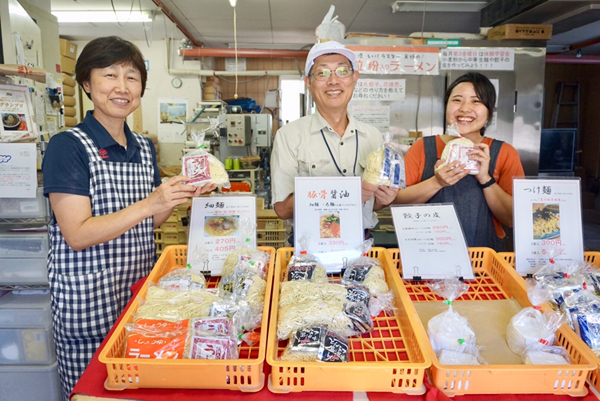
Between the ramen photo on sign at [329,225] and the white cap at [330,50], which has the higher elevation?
the white cap at [330,50]

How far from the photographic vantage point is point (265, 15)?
5805mm

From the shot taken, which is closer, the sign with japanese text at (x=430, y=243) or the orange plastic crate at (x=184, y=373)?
the orange plastic crate at (x=184, y=373)

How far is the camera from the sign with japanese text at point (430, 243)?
1359 millimetres

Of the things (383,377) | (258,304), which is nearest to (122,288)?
(258,304)

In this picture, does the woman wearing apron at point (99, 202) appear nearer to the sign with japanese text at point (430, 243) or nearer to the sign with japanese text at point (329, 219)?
the sign with japanese text at point (329, 219)

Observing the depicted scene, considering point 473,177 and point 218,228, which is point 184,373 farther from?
point 473,177

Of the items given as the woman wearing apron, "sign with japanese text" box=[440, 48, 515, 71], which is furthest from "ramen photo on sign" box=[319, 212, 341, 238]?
"sign with japanese text" box=[440, 48, 515, 71]

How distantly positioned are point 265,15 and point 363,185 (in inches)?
202

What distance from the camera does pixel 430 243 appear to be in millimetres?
1406

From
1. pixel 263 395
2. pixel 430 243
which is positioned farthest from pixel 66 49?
pixel 263 395

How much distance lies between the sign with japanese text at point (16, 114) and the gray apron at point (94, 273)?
1.34 m

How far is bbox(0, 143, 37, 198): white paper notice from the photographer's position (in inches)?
84.8

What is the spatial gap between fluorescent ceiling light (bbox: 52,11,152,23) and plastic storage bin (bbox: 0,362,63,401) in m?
4.99

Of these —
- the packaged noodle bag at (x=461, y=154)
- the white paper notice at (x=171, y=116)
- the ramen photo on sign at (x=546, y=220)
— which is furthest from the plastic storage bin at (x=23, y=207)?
the white paper notice at (x=171, y=116)
